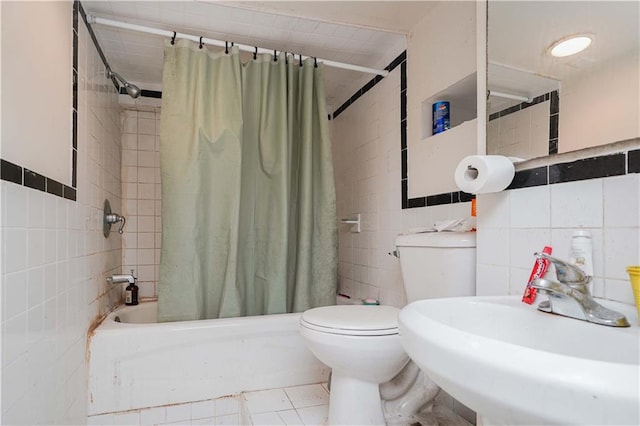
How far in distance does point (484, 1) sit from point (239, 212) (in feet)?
4.55

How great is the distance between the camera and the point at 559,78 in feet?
3.31

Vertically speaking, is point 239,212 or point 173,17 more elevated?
point 173,17

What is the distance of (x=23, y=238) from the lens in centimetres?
105

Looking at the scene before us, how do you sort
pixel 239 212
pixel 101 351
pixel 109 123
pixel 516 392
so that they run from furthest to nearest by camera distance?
pixel 109 123 → pixel 239 212 → pixel 101 351 → pixel 516 392

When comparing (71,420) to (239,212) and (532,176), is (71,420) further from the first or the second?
(532,176)

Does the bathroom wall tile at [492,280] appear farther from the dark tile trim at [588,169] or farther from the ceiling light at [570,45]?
the ceiling light at [570,45]

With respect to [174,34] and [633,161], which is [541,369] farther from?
[174,34]

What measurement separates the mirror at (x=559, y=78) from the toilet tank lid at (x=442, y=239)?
11.4 inches

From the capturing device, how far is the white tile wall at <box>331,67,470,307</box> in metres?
2.05

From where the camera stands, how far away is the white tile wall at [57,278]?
0.99 metres

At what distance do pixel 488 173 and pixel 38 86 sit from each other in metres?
1.39

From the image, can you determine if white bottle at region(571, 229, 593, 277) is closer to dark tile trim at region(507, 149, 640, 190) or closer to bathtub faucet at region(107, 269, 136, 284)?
dark tile trim at region(507, 149, 640, 190)

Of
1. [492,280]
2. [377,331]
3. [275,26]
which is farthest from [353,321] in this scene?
[275,26]

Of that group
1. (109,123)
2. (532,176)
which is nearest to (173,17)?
(109,123)
